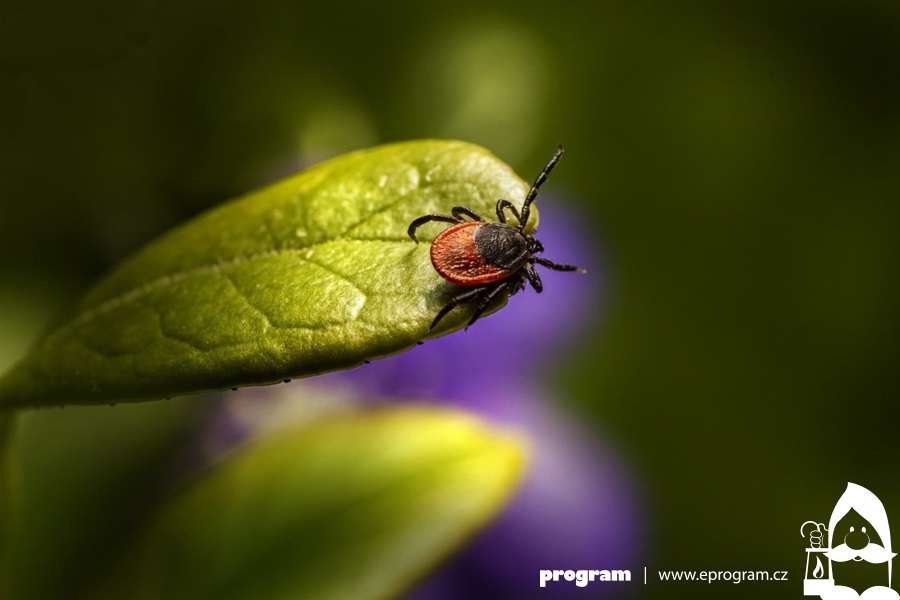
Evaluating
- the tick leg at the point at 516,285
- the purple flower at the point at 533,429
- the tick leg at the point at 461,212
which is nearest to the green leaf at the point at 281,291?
the tick leg at the point at 461,212

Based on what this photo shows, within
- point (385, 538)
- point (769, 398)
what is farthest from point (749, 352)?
point (385, 538)

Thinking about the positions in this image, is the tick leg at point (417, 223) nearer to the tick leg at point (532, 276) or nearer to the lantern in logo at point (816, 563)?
the tick leg at point (532, 276)

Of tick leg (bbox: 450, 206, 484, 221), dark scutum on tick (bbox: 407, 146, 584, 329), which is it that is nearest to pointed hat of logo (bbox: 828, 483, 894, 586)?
dark scutum on tick (bbox: 407, 146, 584, 329)

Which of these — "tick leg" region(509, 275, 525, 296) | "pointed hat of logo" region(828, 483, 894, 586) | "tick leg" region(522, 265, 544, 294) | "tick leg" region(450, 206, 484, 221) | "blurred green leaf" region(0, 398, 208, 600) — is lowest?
"pointed hat of logo" region(828, 483, 894, 586)

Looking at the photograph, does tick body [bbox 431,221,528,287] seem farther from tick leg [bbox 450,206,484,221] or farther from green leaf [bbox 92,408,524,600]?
green leaf [bbox 92,408,524,600]

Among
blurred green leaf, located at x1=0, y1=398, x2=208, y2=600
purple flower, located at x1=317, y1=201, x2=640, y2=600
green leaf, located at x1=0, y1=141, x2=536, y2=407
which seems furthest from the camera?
purple flower, located at x1=317, y1=201, x2=640, y2=600

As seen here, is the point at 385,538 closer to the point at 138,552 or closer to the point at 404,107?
the point at 138,552
